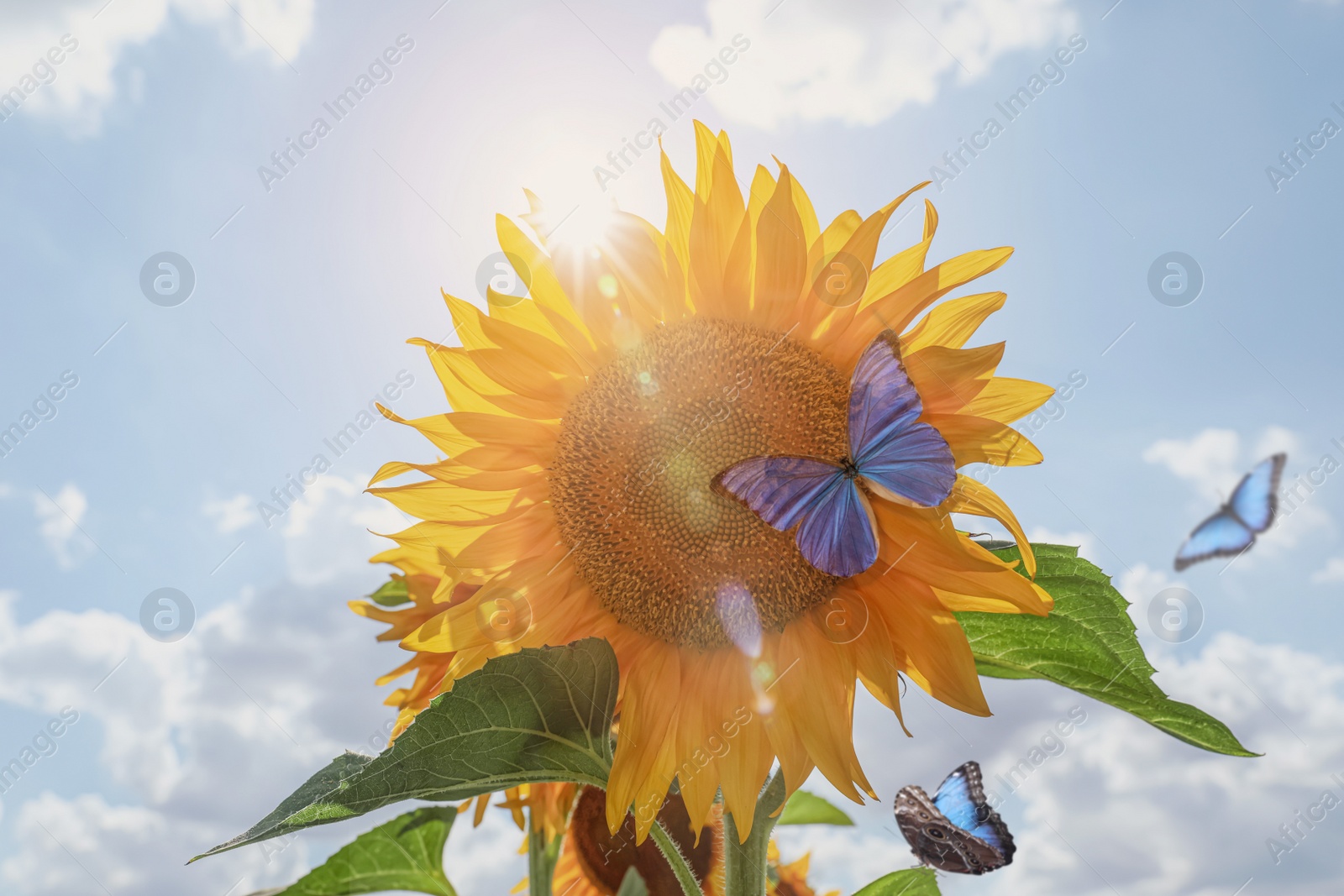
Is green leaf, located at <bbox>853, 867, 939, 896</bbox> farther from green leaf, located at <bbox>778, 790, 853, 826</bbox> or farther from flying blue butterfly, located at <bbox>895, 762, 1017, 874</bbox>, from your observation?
green leaf, located at <bbox>778, 790, 853, 826</bbox>

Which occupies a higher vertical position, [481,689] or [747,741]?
[481,689]

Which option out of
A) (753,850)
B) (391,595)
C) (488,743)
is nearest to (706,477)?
(488,743)

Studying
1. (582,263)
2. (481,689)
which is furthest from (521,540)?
(582,263)

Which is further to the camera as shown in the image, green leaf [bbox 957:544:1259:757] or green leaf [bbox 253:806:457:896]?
green leaf [bbox 253:806:457:896]

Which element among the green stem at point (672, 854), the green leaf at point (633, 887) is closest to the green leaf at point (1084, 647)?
the green stem at point (672, 854)

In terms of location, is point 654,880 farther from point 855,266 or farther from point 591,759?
point 855,266

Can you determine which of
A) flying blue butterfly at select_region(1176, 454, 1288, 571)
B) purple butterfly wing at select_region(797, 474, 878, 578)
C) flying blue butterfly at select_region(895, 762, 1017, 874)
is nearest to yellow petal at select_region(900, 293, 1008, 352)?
purple butterfly wing at select_region(797, 474, 878, 578)

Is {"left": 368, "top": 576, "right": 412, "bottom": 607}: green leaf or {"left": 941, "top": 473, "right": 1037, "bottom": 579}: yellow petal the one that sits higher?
{"left": 368, "top": 576, "right": 412, "bottom": 607}: green leaf
